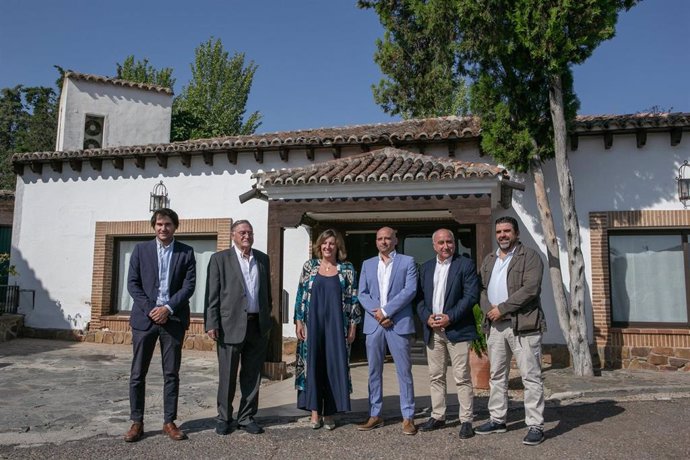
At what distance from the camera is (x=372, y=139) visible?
29.7ft

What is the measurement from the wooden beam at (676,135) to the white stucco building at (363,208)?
31 millimetres

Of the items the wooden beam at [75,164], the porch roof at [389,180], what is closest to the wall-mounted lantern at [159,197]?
the wooden beam at [75,164]

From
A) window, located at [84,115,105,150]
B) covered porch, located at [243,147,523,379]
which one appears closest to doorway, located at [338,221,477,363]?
covered porch, located at [243,147,523,379]

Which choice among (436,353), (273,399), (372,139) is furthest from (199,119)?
(436,353)

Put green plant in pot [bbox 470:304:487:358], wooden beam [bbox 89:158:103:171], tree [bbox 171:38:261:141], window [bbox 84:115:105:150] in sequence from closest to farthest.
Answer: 1. green plant in pot [bbox 470:304:487:358]
2. wooden beam [bbox 89:158:103:171]
3. window [bbox 84:115:105:150]
4. tree [bbox 171:38:261:141]

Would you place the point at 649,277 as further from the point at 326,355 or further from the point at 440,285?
the point at 326,355

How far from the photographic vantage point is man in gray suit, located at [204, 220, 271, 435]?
4348 millimetres

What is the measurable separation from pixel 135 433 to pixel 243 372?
0.94 meters

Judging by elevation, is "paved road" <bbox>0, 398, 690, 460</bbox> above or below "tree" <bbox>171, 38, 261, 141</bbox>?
below

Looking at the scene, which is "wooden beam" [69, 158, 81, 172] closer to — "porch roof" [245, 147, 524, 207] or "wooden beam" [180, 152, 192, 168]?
"wooden beam" [180, 152, 192, 168]

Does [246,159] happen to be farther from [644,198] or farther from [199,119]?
[199,119]

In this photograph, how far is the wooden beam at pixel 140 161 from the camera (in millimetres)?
10367

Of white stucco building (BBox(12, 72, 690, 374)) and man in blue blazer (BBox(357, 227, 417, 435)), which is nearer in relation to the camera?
man in blue blazer (BBox(357, 227, 417, 435))

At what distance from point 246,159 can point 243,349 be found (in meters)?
6.00
